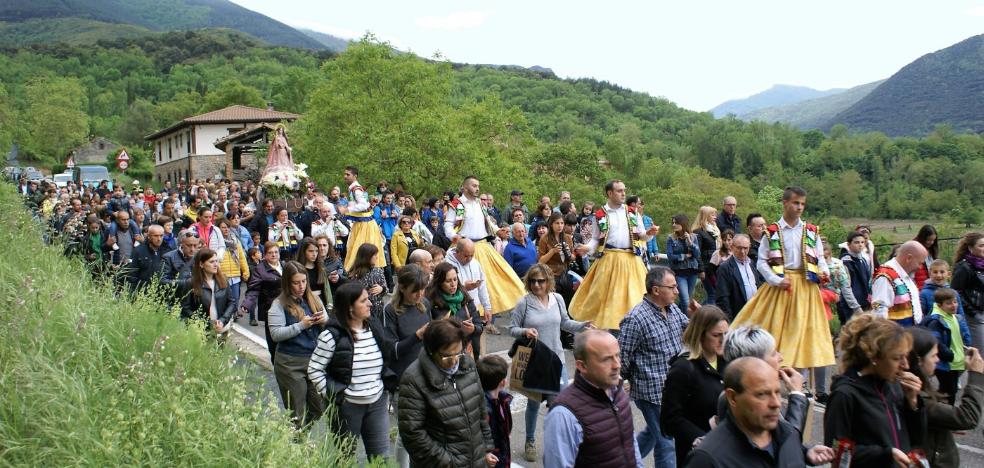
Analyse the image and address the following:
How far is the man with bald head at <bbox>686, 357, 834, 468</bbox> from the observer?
11.6 ft

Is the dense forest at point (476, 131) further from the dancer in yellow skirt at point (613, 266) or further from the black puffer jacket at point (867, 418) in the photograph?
the black puffer jacket at point (867, 418)

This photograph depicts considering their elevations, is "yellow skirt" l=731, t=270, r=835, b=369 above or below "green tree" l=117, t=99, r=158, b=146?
above

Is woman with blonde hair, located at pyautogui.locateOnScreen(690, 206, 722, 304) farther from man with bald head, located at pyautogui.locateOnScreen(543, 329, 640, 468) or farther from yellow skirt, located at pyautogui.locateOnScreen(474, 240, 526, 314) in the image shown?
man with bald head, located at pyautogui.locateOnScreen(543, 329, 640, 468)

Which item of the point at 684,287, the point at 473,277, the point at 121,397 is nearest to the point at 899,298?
the point at 684,287

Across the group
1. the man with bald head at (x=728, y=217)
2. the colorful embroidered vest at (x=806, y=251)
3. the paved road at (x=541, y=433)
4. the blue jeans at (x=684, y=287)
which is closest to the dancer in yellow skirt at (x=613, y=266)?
the paved road at (x=541, y=433)

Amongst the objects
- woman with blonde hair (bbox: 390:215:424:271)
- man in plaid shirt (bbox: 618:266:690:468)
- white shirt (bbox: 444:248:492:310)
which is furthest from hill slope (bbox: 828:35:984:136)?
man in plaid shirt (bbox: 618:266:690:468)

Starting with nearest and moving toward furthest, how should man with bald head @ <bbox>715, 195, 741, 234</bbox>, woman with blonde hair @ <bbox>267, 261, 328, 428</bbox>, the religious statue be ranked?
1. woman with blonde hair @ <bbox>267, 261, 328, 428</bbox>
2. man with bald head @ <bbox>715, 195, 741, 234</bbox>
3. the religious statue

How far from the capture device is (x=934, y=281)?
319 inches

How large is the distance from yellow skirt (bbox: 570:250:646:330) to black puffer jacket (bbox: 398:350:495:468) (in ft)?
15.5

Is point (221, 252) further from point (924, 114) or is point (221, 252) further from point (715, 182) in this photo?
point (924, 114)

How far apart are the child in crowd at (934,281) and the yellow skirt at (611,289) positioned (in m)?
2.96

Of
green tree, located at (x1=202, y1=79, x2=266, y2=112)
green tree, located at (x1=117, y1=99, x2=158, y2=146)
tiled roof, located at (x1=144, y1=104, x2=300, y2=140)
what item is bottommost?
green tree, located at (x1=117, y1=99, x2=158, y2=146)

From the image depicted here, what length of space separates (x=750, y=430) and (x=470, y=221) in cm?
778

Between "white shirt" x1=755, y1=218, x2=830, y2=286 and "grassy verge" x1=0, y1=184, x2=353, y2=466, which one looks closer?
"grassy verge" x1=0, y1=184, x2=353, y2=466
